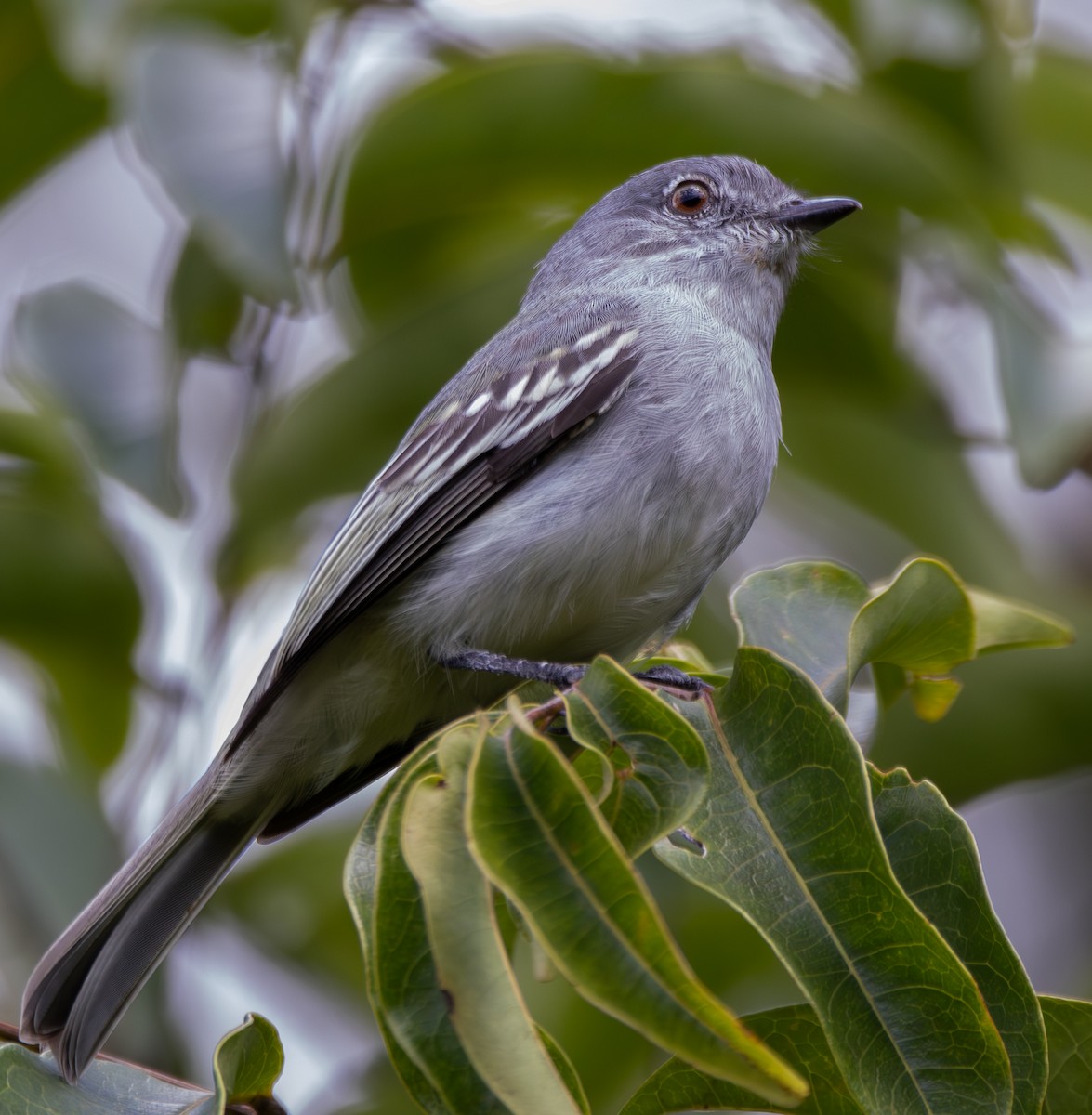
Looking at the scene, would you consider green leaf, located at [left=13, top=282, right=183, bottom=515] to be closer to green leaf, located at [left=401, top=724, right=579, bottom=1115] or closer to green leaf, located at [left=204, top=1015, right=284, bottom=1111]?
green leaf, located at [left=204, top=1015, right=284, bottom=1111]

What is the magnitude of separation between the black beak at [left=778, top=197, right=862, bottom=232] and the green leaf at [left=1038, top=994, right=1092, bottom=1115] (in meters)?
2.26

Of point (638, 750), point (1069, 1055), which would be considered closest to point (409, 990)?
point (638, 750)

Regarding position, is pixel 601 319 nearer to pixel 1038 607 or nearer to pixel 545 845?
pixel 1038 607

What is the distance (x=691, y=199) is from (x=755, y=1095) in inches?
110

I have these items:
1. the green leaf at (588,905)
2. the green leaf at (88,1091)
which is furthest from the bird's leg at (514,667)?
the green leaf at (88,1091)

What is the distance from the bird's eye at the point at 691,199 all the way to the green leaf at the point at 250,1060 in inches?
110

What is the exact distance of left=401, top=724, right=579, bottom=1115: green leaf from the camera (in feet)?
5.91

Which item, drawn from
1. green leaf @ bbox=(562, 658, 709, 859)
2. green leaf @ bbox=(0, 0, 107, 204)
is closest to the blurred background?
green leaf @ bbox=(0, 0, 107, 204)

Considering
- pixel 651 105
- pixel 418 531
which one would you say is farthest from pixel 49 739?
pixel 651 105

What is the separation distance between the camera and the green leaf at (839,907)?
203 cm

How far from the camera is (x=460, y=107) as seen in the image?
4.25 meters

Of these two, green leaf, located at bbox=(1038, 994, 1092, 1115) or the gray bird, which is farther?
the gray bird

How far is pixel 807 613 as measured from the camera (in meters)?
2.93

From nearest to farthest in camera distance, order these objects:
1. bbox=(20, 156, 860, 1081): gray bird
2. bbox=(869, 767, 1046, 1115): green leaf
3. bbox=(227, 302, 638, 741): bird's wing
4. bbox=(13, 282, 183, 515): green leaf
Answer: bbox=(869, 767, 1046, 1115): green leaf
bbox=(20, 156, 860, 1081): gray bird
bbox=(227, 302, 638, 741): bird's wing
bbox=(13, 282, 183, 515): green leaf
